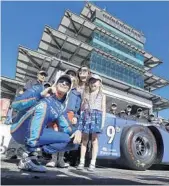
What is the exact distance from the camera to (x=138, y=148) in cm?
443

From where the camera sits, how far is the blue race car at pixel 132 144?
167 inches

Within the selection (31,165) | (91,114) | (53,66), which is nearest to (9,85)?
(53,66)

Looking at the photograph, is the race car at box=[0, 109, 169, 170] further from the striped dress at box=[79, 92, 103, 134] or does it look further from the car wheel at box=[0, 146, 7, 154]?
the striped dress at box=[79, 92, 103, 134]

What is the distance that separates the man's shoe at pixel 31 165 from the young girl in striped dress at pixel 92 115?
80 centimetres

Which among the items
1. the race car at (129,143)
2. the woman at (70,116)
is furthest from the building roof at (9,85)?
the woman at (70,116)

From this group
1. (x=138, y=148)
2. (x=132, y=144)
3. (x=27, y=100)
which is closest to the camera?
(x=27, y=100)

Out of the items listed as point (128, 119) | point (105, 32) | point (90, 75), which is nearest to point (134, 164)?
point (128, 119)

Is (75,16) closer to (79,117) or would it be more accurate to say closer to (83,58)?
(83,58)

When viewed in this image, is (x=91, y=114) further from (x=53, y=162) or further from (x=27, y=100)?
(x=27, y=100)

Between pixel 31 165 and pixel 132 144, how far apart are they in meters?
2.03

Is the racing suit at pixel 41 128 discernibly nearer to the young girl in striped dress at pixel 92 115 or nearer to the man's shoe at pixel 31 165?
the man's shoe at pixel 31 165

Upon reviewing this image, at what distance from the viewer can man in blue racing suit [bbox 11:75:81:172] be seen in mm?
2830

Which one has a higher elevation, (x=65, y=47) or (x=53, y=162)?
(x=65, y=47)

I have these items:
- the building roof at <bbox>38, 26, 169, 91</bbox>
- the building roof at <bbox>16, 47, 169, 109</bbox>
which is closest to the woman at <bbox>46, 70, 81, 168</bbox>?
the building roof at <bbox>16, 47, 169, 109</bbox>
